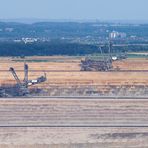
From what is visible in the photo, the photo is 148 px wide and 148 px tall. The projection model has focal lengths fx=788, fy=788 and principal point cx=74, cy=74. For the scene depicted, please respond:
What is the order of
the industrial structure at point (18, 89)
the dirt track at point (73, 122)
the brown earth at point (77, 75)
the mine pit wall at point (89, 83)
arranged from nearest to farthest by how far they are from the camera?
the dirt track at point (73, 122) < the industrial structure at point (18, 89) < the mine pit wall at point (89, 83) < the brown earth at point (77, 75)

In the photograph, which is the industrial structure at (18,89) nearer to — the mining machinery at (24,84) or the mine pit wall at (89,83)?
the mining machinery at (24,84)

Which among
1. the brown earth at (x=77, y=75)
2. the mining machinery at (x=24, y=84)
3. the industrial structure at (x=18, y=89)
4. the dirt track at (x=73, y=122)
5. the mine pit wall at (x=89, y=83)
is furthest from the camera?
the brown earth at (x=77, y=75)

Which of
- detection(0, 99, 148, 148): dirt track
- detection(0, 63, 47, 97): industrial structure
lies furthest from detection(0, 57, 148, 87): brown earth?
detection(0, 99, 148, 148): dirt track

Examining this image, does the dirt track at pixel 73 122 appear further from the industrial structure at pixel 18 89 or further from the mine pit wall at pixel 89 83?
the mine pit wall at pixel 89 83

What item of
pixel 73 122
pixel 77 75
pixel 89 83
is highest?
pixel 73 122

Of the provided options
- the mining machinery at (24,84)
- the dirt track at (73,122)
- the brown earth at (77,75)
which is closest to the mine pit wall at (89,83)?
the brown earth at (77,75)

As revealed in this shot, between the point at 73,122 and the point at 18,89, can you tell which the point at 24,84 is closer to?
the point at 18,89

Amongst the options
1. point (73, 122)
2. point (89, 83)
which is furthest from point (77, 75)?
point (73, 122)

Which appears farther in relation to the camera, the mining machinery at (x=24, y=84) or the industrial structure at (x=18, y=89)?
the mining machinery at (x=24, y=84)

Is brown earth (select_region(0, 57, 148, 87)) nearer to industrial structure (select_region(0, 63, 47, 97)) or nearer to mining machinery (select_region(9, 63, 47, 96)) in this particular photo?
mining machinery (select_region(9, 63, 47, 96))

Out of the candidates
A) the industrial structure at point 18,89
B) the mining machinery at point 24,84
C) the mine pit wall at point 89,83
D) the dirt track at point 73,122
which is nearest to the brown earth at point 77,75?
the mine pit wall at point 89,83

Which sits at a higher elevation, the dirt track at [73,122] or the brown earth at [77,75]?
the dirt track at [73,122]
